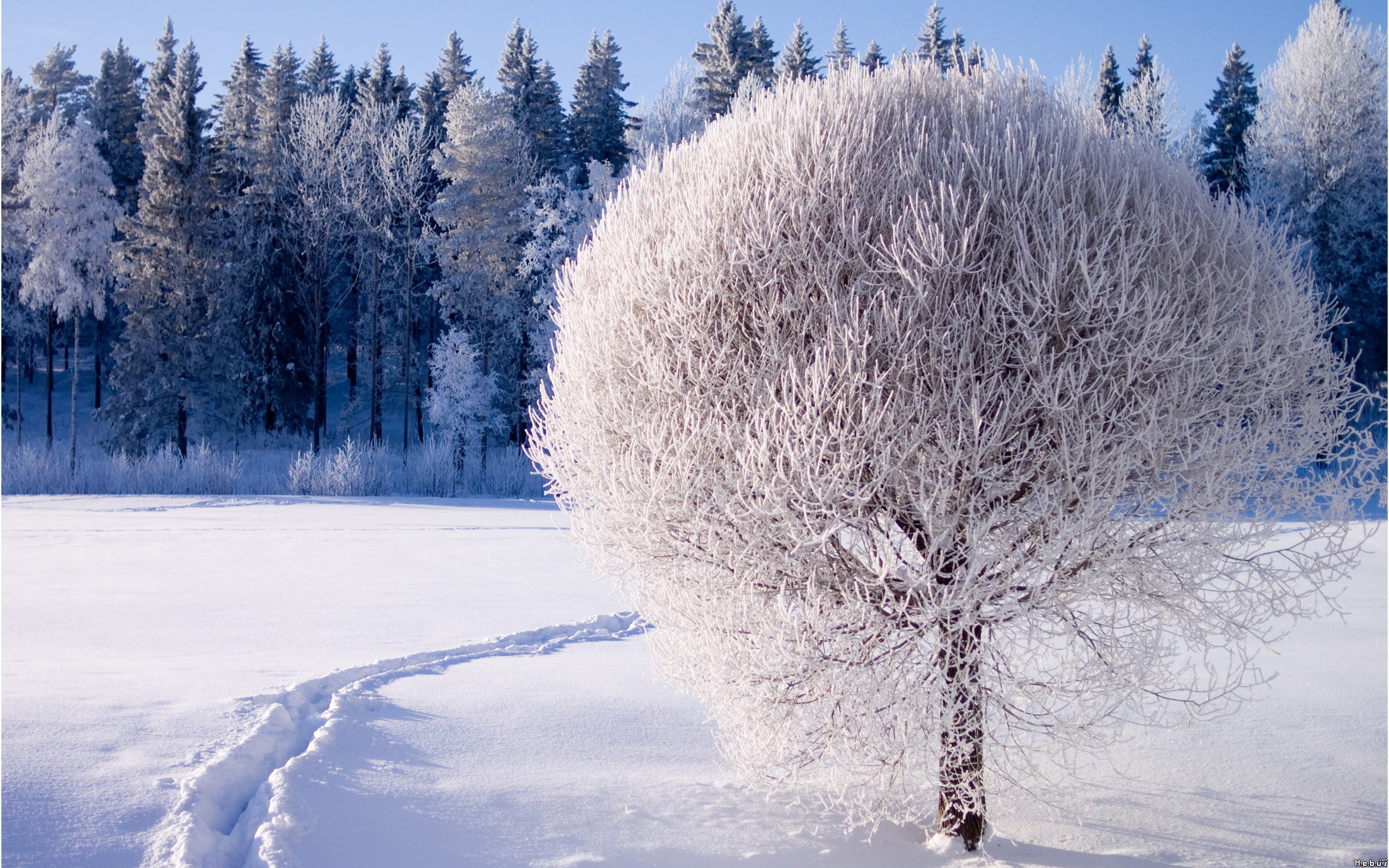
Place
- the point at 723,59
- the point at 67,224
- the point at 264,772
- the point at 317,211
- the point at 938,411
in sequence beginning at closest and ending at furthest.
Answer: the point at 938,411
the point at 264,772
the point at 67,224
the point at 317,211
the point at 723,59

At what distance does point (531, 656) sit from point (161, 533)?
9.13 m

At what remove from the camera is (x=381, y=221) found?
30125mm

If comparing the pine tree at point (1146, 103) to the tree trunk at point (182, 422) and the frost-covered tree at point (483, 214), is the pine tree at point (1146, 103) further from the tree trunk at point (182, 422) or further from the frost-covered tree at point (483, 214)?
the tree trunk at point (182, 422)

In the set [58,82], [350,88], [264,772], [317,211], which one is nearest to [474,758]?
[264,772]

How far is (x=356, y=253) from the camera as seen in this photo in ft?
101

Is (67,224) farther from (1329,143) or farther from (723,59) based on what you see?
(1329,143)

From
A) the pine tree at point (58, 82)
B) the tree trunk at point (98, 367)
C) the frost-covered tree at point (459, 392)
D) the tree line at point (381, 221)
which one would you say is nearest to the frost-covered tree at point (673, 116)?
the tree line at point (381, 221)

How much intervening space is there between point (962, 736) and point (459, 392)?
23895 millimetres

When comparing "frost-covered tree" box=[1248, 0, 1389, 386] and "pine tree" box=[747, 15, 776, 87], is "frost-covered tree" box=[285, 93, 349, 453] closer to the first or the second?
"pine tree" box=[747, 15, 776, 87]

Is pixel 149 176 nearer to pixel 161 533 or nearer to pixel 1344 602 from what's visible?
pixel 161 533

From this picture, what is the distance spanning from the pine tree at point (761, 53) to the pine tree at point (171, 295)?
20.4m

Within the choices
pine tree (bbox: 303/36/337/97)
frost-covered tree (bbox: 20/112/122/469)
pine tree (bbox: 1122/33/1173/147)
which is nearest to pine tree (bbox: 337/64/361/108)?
pine tree (bbox: 303/36/337/97)

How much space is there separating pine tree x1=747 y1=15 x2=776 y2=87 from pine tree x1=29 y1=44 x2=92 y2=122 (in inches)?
1337

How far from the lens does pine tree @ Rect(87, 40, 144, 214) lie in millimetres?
38656
